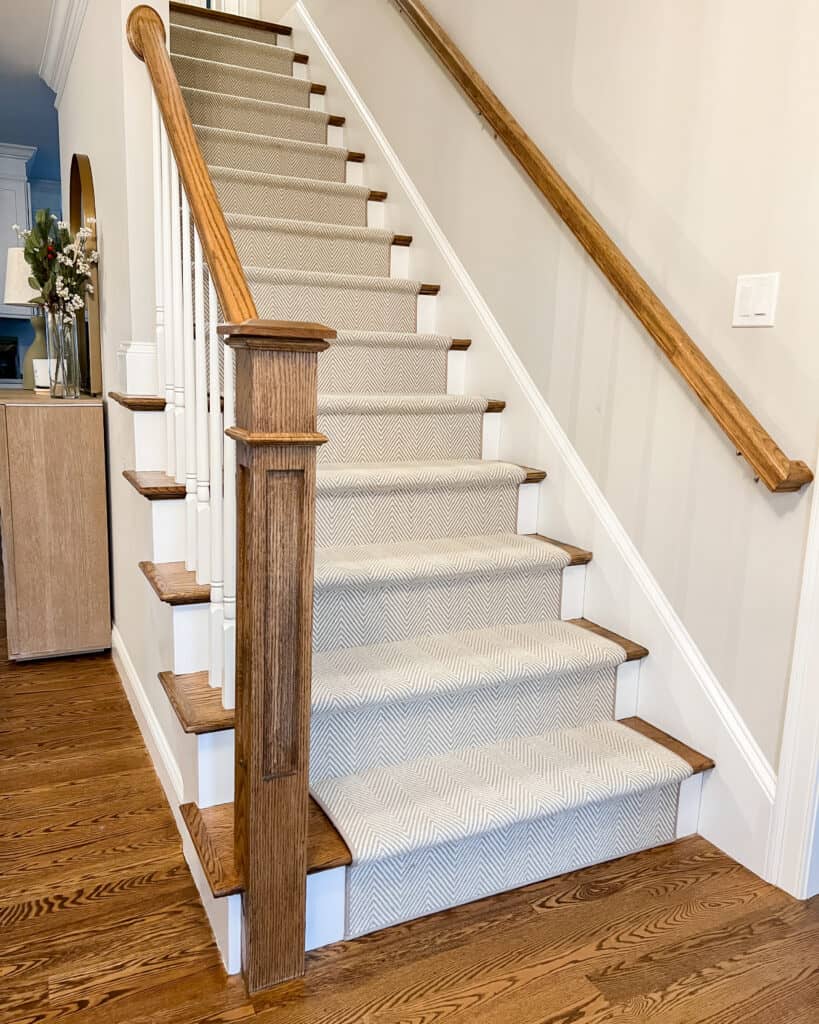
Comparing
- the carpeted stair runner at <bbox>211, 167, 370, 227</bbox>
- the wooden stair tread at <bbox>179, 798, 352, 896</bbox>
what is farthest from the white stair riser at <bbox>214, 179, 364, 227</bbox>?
the wooden stair tread at <bbox>179, 798, 352, 896</bbox>

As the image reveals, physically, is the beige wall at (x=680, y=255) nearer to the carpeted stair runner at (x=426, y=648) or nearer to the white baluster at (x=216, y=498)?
the carpeted stair runner at (x=426, y=648)

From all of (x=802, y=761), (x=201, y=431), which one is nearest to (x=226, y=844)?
(x=201, y=431)

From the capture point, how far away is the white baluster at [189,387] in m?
1.70

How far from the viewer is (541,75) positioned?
244cm

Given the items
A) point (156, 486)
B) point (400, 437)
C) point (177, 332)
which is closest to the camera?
point (177, 332)

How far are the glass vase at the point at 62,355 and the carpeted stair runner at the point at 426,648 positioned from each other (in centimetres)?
71

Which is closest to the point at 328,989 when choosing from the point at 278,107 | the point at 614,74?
the point at 614,74

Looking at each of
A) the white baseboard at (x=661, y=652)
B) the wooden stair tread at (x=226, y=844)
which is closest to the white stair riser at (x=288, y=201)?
the white baseboard at (x=661, y=652)

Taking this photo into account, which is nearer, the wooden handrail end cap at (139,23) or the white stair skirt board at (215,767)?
the white stair skirt board at (215,767)

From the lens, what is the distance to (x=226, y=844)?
4.89 feet

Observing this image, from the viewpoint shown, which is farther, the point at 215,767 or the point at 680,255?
the point at 680,255

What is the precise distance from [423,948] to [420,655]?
639 millimetres

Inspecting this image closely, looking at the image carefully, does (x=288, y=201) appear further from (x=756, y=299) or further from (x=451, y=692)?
(x=451, y=692)

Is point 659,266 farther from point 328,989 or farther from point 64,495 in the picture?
point 64,495
